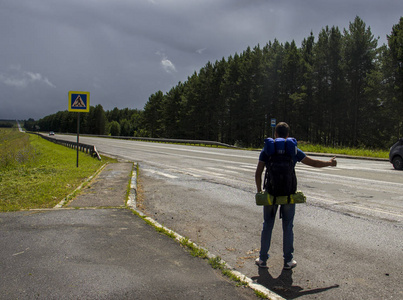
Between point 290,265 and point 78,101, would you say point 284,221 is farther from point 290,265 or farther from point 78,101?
point 78,101

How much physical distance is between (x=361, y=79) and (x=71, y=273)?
50.4 m

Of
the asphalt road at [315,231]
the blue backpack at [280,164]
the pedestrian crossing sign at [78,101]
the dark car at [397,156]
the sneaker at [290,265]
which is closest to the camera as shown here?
the asphalt road at [315,231]

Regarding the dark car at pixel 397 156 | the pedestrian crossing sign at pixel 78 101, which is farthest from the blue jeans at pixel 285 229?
the dark car at pixel 397 156

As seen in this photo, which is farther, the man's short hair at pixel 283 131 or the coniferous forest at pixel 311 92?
the coniferous forest at pixel 311 92

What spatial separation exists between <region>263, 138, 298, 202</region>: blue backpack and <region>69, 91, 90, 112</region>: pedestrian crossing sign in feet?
41.0

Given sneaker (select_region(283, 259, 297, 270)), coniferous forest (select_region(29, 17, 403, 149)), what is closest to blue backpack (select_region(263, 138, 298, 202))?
sneaker (select_region(283, 259, 297, 270))

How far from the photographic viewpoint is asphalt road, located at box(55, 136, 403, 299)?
3.57 m

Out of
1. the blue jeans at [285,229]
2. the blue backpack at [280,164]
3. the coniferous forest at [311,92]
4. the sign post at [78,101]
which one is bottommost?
the blue jeans at [285,229]

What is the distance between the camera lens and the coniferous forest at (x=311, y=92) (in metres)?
42.3

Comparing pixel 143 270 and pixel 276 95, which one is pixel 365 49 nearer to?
pixel 276 95

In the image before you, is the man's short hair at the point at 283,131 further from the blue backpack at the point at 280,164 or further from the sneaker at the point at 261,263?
the sneaker at the point at 261,263

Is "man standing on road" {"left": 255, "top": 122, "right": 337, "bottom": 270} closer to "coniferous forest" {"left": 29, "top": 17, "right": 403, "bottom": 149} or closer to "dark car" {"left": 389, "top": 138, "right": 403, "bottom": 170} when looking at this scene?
"dark car" {"left": 389, "top": 138, "right": 403, "bottom": 170}

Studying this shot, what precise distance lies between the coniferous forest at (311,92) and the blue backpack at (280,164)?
32216 mm

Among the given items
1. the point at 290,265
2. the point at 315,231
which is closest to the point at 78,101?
the point at 315,231
